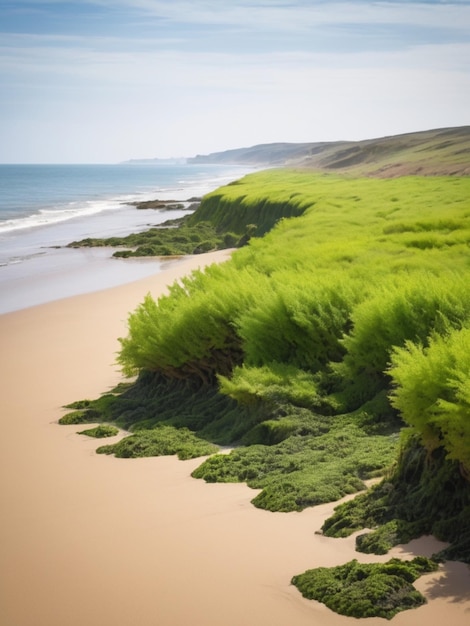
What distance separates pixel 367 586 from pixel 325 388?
4.75m

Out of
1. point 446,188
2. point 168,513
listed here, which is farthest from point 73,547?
point 446,188

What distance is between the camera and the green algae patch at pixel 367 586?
5387 mm

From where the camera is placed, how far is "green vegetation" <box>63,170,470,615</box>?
6.54m

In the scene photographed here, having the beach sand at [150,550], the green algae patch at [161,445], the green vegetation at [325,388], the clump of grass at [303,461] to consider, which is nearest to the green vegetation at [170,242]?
the green vegetation at [325,388]

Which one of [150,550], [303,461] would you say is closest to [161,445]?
[303,461]

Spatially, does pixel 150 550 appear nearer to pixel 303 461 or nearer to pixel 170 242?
pixel 303 461

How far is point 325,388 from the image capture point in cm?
1023

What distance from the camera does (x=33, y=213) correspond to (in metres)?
62.5

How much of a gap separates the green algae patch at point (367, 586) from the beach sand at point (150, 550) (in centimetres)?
7

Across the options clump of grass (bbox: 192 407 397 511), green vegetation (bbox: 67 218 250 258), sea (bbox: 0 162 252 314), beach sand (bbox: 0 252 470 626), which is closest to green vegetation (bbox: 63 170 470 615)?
clump of grass (bbox: 192 407 397 511)

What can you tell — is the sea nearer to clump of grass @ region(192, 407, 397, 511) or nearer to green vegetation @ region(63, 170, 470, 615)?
green vegetation @ region(63, 170, 470, 615)

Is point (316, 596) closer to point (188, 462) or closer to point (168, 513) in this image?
point (168, 513)

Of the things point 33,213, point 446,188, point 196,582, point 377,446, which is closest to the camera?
point 196,582

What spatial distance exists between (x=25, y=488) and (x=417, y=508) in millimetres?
3940
